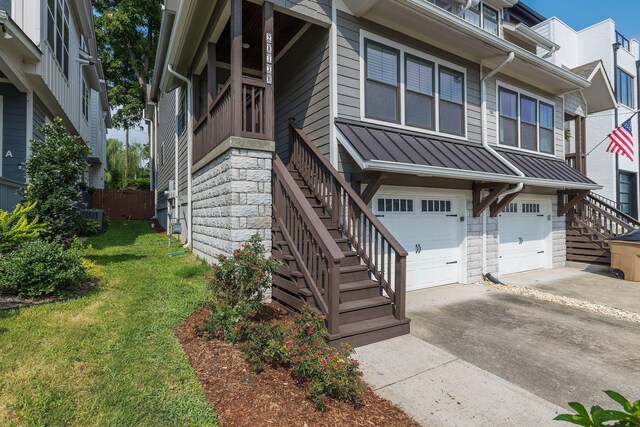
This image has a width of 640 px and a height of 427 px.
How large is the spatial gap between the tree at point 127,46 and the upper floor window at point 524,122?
17.6 meters

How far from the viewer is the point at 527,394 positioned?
9.22 feet

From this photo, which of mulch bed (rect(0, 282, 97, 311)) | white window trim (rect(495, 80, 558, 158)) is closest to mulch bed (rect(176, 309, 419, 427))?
mulch bed (rect(0, 282, 97, 311))

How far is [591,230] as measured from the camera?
930cm

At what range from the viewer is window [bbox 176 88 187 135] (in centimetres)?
875

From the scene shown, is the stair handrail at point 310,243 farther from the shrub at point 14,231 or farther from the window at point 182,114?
the window at point 182,114

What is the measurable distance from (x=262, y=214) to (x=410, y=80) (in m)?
3.84

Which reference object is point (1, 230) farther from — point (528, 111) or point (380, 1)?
point (528, 111)

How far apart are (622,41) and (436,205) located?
15.6 metres

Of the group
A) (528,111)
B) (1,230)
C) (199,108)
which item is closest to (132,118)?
(199,108)

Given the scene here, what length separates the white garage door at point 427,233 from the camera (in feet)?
20.1

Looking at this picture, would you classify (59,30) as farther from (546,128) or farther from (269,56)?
(546,128)

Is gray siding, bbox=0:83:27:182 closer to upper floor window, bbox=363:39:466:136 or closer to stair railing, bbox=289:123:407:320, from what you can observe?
stair railing, bbox=289:123:407:320

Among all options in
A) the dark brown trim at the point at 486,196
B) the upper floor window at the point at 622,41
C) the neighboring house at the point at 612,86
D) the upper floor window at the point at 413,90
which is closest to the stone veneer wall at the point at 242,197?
the upper floor window at the point at 413,90

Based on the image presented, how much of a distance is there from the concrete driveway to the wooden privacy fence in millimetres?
15625
